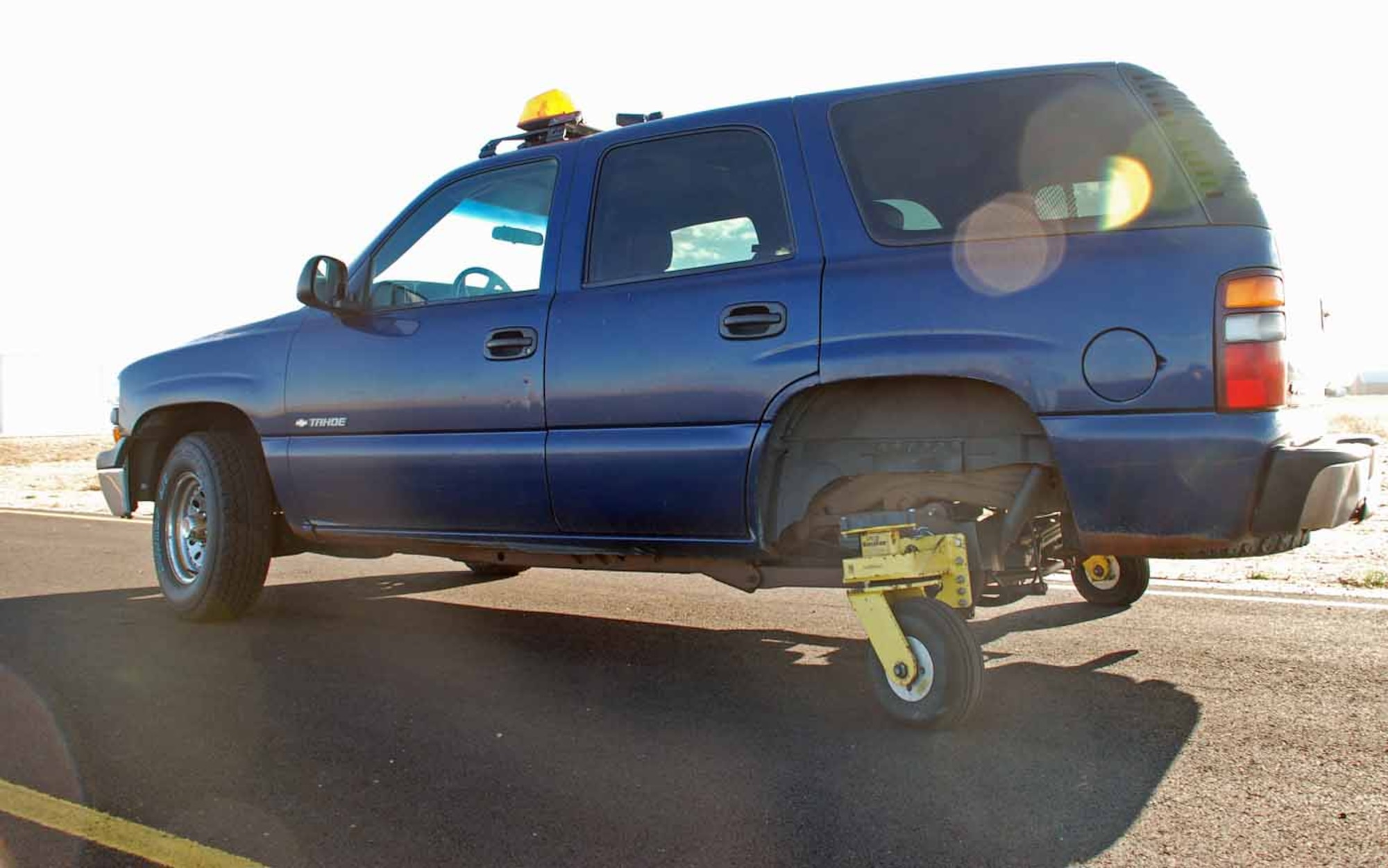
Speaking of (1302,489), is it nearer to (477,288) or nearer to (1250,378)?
(1250,378)

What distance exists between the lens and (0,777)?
125 inches

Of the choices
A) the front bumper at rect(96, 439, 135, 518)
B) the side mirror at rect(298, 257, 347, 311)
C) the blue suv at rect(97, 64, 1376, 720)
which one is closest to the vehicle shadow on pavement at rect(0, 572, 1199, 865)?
the blue suv at rect(97, 64, 1376, 720)

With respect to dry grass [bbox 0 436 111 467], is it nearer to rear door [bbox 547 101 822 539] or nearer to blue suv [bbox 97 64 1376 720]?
blue suv [bbox 97 64 1376 720]

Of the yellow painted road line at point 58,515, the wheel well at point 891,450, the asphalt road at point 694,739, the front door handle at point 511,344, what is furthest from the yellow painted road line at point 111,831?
the yellow painted road line at point 58,515

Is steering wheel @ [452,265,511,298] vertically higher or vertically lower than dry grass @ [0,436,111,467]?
higher

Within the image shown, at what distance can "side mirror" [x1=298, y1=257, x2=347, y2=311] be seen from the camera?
492 cm

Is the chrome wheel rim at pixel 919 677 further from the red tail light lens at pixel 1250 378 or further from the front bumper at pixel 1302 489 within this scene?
the red tail light lens at pixel 1250 378

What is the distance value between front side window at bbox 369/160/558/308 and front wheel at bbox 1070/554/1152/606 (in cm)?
294

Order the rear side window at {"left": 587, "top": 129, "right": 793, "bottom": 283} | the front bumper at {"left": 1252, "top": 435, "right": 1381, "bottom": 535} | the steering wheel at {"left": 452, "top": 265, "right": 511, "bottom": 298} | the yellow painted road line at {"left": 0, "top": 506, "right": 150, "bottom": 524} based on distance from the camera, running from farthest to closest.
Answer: the yellow painted road line at {"left": 0, "top": 506, "right": 150, "bottom": 524} → the steering wheel at {"left": 452, "top": 265, "right": 511, "bottom": 298} → the rear side window at {"left": 587, "top": 129, "right": 793, "bottom": 283} → the front bumper at {"left": 1252, "top": 435, "right": 1381, "bottom": 535}

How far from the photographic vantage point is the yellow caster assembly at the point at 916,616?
3486mm

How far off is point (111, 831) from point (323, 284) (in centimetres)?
274

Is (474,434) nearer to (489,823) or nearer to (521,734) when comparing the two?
(521,734)

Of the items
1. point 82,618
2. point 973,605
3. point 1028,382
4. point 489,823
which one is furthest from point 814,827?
point 82,618

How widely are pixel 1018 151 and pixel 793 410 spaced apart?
111cm
